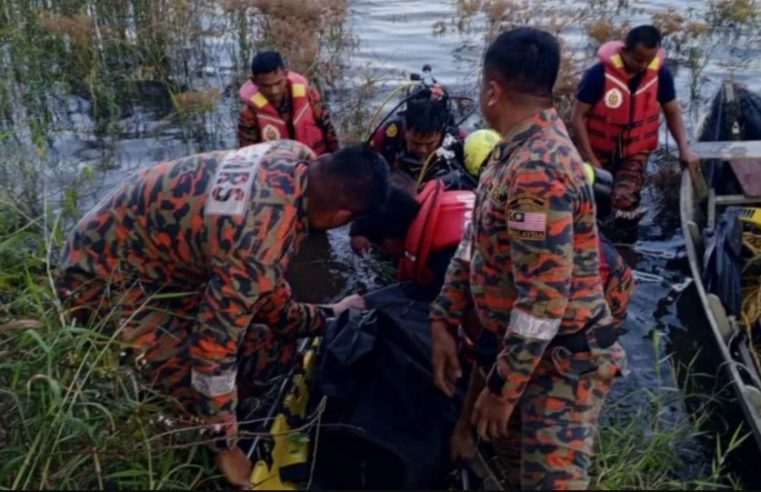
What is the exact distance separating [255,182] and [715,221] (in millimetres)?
3873

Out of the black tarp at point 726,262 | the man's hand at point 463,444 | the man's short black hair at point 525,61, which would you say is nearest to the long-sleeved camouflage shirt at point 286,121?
the black tarp at point 726,262

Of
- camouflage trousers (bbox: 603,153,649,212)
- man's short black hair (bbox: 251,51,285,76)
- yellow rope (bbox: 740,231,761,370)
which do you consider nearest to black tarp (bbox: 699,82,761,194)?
camouflage trousers (bbox: 603,153,649,212)

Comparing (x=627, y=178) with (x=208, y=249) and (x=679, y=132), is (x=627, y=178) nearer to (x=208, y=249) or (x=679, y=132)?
(x=679, y=132)

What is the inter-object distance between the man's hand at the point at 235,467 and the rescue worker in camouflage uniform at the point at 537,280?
87cm

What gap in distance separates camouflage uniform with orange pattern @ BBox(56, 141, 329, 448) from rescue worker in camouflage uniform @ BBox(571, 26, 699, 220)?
346 centimetres

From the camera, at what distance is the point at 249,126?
5934 mm

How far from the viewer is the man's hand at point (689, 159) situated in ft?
19.6

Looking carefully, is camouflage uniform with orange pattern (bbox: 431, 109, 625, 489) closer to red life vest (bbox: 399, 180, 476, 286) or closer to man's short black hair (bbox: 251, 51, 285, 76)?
red life vest (bbox: 399, 180, 476, 286)

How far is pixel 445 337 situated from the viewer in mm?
3244

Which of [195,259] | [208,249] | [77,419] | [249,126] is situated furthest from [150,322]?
[249,126]

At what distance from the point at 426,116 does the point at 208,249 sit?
2.27 meters

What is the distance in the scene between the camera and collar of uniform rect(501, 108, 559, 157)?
9.04 feet

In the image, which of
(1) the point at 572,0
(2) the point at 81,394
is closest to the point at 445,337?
(2) the point at 81,394

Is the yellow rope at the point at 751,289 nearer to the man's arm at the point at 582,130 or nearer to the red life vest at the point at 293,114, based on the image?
the man's arm at the point at 582,130
